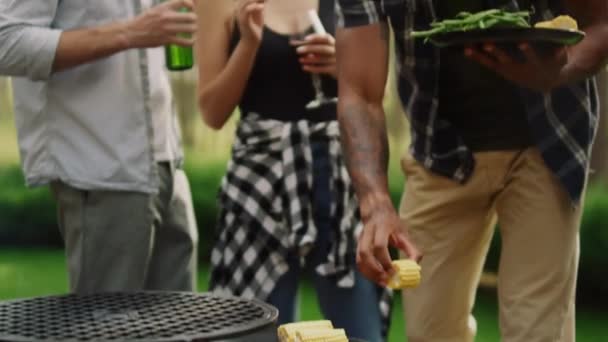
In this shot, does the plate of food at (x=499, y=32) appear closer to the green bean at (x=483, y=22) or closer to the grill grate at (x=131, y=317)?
the green bean at (x=483, y=22)

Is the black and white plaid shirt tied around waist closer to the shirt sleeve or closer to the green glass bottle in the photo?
the green glass bottle

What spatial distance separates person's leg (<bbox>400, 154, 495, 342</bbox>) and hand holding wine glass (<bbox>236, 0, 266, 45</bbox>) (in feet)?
2.04

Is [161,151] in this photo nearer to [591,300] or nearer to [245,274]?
[245,274]

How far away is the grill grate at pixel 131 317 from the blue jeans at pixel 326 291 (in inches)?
46.9

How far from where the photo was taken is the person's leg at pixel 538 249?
411 centimetres

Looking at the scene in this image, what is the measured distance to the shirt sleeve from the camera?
13.0ft

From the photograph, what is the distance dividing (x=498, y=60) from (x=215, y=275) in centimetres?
146

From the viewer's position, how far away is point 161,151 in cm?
433

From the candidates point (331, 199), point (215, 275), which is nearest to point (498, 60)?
point (331, 199)

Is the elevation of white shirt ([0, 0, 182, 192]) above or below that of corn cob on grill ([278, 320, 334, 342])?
above

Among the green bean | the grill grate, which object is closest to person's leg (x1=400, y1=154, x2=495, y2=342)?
the green bean

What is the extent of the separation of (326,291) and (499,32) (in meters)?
1.31

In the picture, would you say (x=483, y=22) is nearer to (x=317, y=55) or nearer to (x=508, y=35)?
(x=508, y=35)

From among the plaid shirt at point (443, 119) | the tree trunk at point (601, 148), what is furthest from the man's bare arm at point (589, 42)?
the tree trunk at point (601, 148)
